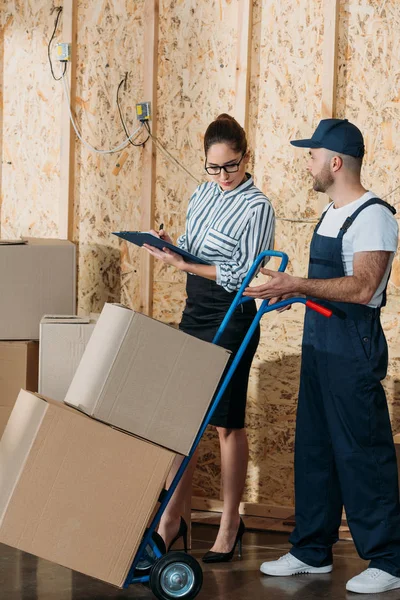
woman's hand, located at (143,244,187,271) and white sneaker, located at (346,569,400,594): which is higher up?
woman's hand, located at (143,244,187,271)

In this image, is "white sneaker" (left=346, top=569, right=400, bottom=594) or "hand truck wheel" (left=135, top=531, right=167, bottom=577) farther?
"white sneaker" (left=346, top=569, right=400, bottom=594)

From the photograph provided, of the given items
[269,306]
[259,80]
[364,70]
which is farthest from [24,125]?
[269,306]

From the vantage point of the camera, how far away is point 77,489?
2.78m

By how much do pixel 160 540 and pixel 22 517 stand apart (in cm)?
69

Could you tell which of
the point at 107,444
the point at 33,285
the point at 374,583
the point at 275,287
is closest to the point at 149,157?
the point at 33,285

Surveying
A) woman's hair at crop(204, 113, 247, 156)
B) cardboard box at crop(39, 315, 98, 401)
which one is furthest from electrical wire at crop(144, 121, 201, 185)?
cardboard box at crop(39, 315, 98, 401)

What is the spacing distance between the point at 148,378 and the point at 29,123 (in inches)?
87.8

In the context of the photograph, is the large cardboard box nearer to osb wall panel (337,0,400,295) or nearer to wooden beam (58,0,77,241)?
wooden beam (58,0,77,241)

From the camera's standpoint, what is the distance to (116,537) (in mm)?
2818

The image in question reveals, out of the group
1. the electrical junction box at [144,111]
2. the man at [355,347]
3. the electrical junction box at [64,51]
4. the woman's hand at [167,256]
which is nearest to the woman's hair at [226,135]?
the man at [355,347]

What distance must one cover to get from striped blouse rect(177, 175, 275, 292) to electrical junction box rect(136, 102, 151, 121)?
0.94 m

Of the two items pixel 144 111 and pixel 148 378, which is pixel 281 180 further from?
pixel 148 378

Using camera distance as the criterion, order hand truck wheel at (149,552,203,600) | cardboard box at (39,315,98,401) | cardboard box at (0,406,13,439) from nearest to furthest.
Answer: hand truck wheel at (149,552,203,600) < cardboard box at (39,315,98,401) < cardboard box at (0,406,13,439)

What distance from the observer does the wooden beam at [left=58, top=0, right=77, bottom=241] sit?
4453 millimetres
